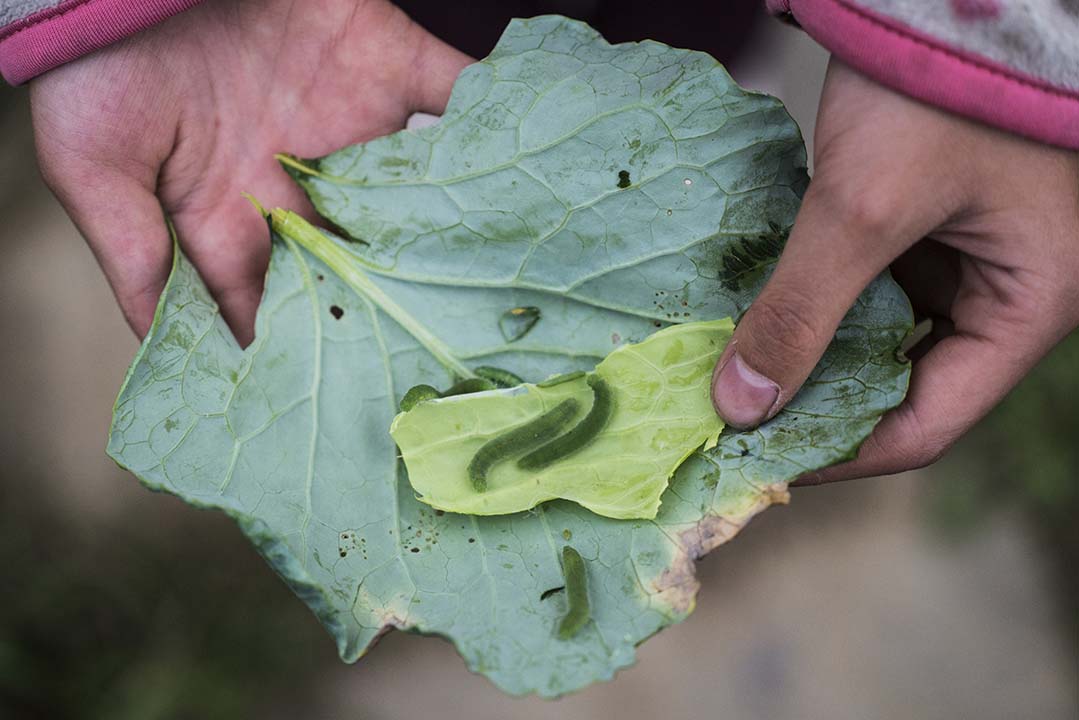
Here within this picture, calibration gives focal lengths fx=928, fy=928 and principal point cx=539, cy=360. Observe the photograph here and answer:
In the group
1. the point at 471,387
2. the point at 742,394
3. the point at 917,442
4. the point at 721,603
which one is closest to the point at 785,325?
the point at 742,394

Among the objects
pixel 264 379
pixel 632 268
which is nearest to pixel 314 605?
pixel 264 379

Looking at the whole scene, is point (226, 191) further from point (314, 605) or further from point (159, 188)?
point (314, 605)

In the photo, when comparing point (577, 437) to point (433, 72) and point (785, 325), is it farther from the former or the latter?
point (433, 72)

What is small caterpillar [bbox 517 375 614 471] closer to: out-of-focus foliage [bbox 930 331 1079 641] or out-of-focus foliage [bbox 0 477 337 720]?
out-of-focus foliage [bbox 0 477 337 720]

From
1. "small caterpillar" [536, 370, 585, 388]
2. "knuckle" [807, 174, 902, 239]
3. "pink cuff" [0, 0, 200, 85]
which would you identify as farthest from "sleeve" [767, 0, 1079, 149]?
"pink cuff" [0, 0, 200, 85]

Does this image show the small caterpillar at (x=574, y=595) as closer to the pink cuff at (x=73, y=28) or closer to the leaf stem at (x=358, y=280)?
the leaf stem at (x=358, y=280)

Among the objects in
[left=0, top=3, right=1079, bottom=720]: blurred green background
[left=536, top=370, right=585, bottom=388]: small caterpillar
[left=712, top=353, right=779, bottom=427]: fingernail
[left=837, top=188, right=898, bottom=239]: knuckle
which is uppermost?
[left=837, top=188, right=898, bottom=239]: knuckle

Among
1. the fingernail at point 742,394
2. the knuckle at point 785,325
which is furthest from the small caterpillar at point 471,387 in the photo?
the knuckle at point 785,325
